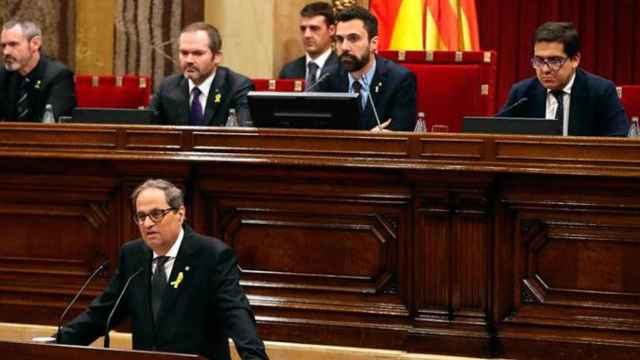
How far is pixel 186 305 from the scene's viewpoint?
175 inches

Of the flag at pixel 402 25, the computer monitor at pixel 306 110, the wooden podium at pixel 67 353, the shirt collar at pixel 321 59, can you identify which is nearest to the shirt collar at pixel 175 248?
the wooden podium at pixel 67 353

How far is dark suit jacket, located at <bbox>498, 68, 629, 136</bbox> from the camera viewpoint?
5.62 metres

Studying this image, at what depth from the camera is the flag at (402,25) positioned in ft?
26.2

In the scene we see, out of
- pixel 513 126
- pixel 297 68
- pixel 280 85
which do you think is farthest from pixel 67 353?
pixel 297 68

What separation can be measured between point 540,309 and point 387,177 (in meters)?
0.78

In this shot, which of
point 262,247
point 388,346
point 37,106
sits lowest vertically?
point 388,346

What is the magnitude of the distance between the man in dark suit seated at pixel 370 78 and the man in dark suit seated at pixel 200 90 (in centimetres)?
47

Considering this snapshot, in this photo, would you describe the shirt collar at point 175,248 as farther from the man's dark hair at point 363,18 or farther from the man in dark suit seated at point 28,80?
the man in dark suit seated at point 28,80

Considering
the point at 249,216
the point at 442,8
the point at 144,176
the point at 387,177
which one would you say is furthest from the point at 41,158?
the point at 442,8

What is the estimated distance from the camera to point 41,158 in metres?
5.74

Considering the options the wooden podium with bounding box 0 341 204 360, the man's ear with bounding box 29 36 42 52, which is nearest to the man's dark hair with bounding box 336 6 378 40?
the man's ear with bounding box 29 36 42 52

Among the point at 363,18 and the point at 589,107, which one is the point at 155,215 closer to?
the point at 363,18

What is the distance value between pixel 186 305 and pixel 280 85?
2.36 m

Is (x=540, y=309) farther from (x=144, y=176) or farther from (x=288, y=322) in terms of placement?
(x=144, y=176)
